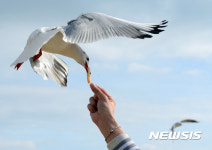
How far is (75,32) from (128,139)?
130 centimetres

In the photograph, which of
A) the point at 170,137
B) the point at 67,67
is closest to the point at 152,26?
the point at 67,67

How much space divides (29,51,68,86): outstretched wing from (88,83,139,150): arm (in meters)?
1.33

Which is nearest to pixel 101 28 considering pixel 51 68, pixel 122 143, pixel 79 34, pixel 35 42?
pixel 79 34

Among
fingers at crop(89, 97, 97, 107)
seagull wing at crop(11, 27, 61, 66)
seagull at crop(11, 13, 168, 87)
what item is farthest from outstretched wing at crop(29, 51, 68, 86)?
fingers at crop(89, 97, 97, 107)

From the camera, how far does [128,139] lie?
1.13 metres

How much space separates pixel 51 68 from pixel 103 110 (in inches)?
66.0

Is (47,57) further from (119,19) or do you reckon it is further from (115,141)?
(115,141)

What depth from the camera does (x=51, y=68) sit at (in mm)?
2873

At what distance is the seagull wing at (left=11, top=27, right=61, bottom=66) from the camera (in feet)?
7.05

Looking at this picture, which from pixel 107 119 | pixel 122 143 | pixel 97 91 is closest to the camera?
pixel 122 143

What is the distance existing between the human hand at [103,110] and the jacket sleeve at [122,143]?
0.02 meters

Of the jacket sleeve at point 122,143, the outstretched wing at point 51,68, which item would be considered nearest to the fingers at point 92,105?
the jacket sleeve at point 122,143

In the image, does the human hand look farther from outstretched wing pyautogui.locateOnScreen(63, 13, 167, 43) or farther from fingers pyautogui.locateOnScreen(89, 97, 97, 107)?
outstretched wing pyautogui.locateOnScreen(63, 13, 167, 43)

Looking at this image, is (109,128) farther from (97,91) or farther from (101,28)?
(101,28)
